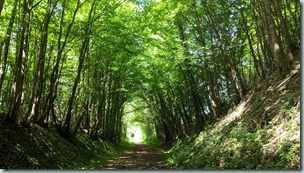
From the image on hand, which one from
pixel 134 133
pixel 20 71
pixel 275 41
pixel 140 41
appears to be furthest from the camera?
pixel 134 133

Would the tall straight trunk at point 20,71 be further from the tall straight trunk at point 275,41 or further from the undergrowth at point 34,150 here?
the tall straight trunk at point 275,41

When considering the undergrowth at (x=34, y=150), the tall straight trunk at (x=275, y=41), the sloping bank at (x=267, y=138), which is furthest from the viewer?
the undergrowth at (x=34, y=150)

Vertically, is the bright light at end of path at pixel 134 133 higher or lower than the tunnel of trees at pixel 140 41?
lower

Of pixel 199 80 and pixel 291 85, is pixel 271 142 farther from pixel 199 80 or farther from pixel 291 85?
pixel 199 80

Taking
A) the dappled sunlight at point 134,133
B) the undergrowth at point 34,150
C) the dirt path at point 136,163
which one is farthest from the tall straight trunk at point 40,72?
the dappled sunlight at point 134,133

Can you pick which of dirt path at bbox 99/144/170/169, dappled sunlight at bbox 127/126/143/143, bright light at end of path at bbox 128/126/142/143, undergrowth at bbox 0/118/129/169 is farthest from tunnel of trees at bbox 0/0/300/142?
bright light at end of path at bbox 128/126/142/143

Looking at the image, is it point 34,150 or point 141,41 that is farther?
point 141,41

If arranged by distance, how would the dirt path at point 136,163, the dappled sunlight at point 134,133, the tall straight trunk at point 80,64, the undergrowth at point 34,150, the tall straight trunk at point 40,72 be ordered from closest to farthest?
the undergrowth at point 34,150, the tall straight trunk at point 40,72, the dirt path at point 136,163, the tall straight trunk at point 80,64, the dappled sunlight at point 134,133

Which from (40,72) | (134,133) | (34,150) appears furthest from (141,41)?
(134,133)

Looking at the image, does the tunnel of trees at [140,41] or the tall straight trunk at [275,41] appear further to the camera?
the tunnel of trees at [140,41]

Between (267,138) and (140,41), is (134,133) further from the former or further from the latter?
(267,138)

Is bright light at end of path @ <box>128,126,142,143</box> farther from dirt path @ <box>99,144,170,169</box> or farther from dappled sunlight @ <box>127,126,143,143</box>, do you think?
dirt path @ <box>99,144,170,169</box>

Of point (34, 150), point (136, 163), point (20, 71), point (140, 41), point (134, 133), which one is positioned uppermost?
point (140, 41)

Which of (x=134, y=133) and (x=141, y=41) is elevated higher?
(x=141, y=41)
